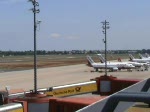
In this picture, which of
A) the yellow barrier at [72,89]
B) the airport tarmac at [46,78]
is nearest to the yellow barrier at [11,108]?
the yellow barrier at [72,89]

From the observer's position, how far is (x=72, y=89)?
24125mm

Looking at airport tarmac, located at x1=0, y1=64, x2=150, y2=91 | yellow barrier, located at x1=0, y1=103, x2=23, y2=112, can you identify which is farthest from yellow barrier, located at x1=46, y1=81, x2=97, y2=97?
airport tarmac, located at x1=0, y1=64, x2=150, y2=91

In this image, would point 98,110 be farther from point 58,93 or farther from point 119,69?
point 119,69

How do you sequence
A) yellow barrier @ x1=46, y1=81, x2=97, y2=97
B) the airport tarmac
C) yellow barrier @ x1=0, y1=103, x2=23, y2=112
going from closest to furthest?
yellow barrier @ x1=0, y1=103, x2=23, y2=112
yellow barrier @ x1=46, y1=81, x2=97, y2=97
the airport tarmac

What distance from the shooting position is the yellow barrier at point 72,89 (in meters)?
22.1

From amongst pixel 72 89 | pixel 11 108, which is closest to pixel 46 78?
pixel 72 89

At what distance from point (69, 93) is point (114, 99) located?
67.2 feet

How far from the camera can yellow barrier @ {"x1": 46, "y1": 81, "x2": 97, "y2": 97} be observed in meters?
22.1

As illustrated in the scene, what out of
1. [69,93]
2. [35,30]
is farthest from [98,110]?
[69,93]

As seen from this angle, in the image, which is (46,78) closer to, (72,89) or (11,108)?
(72,89)

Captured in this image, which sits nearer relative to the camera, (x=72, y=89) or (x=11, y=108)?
(x=11, y=108)

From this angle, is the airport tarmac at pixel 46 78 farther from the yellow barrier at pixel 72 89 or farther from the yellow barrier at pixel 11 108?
the yellow barrier at pixel 11 108

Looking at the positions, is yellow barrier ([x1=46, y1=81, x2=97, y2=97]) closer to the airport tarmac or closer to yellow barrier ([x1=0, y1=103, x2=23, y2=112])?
yellow barrier ([x1=0, y1=103, x2=23, y2=112])

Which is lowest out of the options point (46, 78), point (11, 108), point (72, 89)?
point (46, 78)
